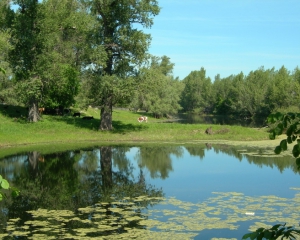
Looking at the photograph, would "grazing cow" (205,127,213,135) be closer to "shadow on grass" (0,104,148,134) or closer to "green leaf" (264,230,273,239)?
"shadow on grass" (0,104,148,134)

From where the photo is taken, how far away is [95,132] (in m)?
35.8

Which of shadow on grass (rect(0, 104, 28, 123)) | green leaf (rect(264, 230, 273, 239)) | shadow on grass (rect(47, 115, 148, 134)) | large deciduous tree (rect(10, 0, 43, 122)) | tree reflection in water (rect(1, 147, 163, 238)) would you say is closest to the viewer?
green leaf (rect(264, 230, 273, 239))

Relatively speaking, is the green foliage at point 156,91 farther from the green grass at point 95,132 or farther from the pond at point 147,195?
the pond at point 147,195

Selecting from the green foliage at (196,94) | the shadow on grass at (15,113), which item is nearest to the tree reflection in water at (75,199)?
the shadow on grass at (15,113)

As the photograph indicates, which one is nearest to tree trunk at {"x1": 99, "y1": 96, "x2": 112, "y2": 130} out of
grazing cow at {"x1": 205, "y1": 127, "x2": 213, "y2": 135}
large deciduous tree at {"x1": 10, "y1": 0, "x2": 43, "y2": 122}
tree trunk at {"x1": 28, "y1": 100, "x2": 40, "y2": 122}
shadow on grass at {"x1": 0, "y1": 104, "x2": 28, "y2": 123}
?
large deciduous tree at {"x1": 10, "y1": 0, "x2": 43, "y2": 122}

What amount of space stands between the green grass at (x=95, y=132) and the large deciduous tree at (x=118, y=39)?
2.50 m

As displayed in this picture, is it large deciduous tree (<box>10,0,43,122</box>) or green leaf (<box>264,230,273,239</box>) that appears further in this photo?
large deciduous tree (<box>10,0,43,122</box>)

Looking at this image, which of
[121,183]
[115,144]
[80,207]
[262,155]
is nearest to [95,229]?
[80,207]

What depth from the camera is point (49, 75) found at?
35375 mm

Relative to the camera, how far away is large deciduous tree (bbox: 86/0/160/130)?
3422 cm

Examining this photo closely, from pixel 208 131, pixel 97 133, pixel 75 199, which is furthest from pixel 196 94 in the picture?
pixel 75 199

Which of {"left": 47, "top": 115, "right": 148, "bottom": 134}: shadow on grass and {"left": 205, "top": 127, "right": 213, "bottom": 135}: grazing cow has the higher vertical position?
{"left": 47, "top": 115, "right": 148, "bottom": 134}: shadow on grass

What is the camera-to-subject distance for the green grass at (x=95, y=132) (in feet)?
109

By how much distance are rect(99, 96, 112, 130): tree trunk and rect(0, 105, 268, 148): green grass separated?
65cm
